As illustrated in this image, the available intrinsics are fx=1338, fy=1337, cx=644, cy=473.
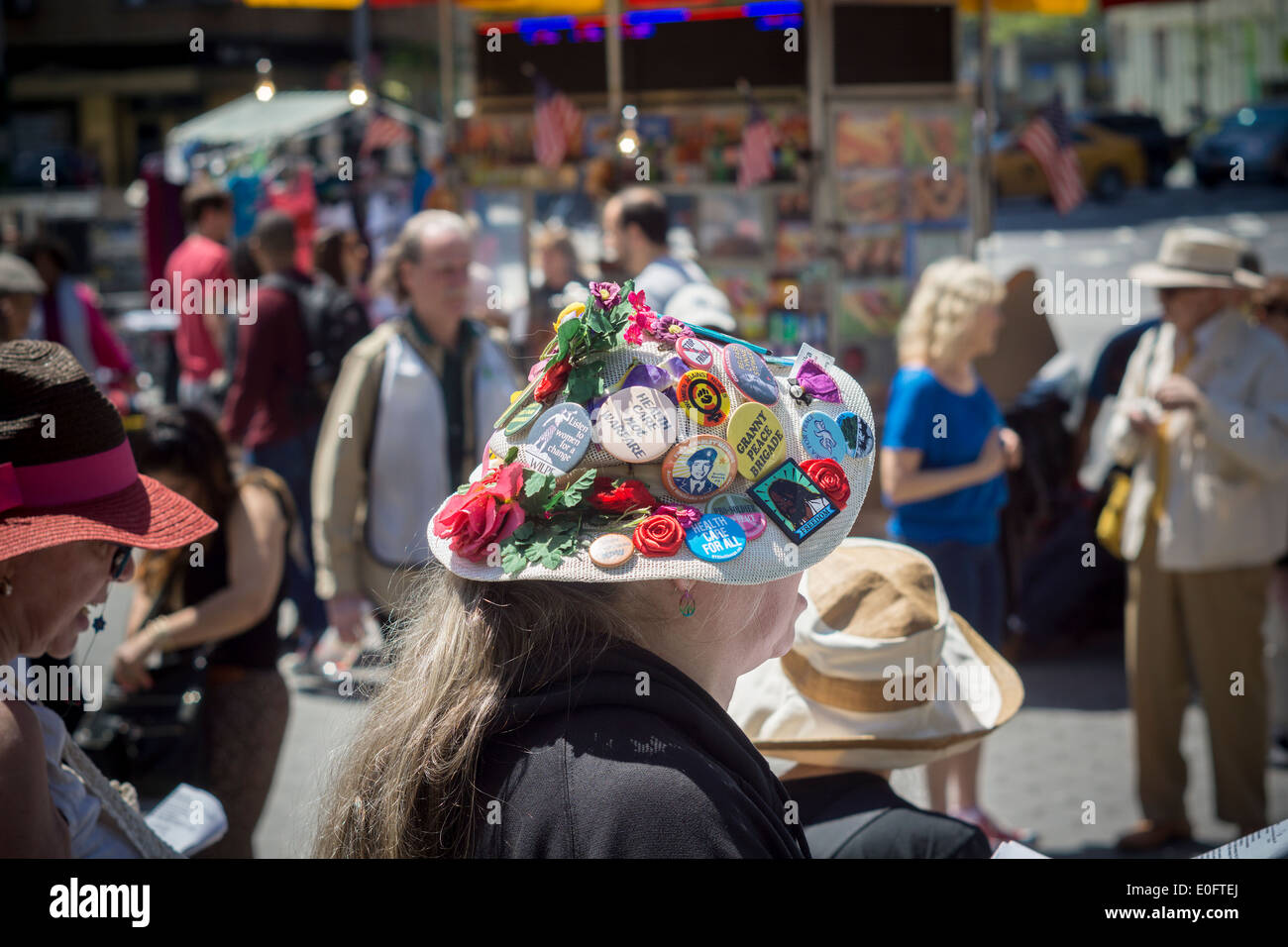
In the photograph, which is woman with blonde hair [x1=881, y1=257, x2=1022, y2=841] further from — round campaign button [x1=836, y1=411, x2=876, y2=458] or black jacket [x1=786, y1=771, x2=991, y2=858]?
Result: round campaign button [x1=836, y1=411, x2=876, y2=458]

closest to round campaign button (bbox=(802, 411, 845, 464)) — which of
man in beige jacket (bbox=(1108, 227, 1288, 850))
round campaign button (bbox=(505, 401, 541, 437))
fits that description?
round campaign button (bbox=(505, 401, 541, 437))

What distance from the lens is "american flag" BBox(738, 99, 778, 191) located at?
24.4 feet

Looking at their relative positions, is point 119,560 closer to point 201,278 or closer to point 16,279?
point 16,279

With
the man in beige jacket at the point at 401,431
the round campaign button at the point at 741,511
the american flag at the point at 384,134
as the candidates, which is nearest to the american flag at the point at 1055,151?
the american flag at the point at 384,134

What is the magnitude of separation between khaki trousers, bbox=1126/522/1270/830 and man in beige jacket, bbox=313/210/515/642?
2353 mm

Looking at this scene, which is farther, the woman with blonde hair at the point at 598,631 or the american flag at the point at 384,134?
the american flag at the point at 384,134

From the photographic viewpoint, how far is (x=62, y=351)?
221 centimetres

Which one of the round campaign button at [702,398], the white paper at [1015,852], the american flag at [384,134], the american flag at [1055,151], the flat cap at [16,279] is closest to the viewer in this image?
the round campaign button at [702,398]

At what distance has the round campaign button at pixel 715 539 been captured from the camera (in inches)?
62.4

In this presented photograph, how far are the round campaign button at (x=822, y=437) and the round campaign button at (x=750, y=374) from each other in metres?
0.06

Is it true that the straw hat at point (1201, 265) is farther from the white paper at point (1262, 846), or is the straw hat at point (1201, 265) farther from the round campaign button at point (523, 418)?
the round campaign button at point (523, 418)

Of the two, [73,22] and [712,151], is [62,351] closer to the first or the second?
[712,151]

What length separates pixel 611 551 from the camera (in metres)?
1.56
